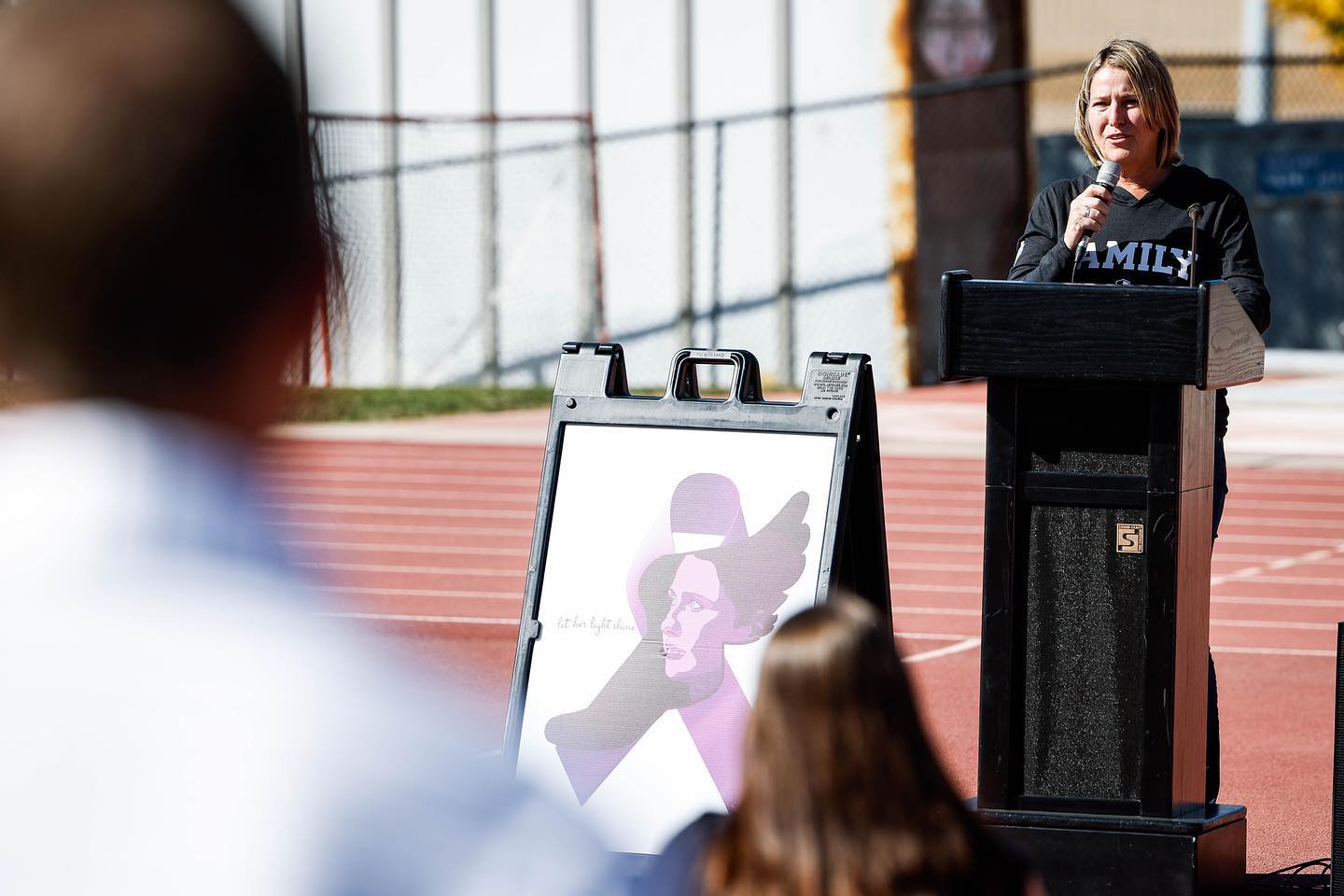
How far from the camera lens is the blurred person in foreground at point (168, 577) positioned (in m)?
0.97

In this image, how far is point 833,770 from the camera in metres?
1.55

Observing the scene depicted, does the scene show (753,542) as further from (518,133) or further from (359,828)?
(518,133)

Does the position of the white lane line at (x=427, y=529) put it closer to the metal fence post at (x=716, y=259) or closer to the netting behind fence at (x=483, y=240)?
the metal fence post at (x=716, y=259)

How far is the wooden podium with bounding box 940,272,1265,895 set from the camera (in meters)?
3.99

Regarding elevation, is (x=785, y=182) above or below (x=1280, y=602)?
above

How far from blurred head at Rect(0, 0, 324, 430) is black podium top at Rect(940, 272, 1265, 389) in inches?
118

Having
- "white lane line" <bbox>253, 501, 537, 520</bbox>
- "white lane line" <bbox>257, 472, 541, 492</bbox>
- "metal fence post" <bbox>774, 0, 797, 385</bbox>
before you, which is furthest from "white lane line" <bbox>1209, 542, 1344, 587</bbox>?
"metal fence post" <bbox>774, 0, 797, 385</bbox>

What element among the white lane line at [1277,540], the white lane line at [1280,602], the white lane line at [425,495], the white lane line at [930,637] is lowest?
the white lane line at [930,637]

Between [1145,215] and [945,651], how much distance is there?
393cm

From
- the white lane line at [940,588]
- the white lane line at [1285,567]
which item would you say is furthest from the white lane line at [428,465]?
the white lane line at [1285,567]

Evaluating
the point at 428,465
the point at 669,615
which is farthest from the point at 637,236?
the point at 669,615

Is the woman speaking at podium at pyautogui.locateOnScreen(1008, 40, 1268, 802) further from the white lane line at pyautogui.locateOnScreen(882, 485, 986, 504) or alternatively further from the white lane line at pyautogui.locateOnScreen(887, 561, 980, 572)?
the white lane line at pyautogui.locateOnScreen(882, 485, 986, 504)

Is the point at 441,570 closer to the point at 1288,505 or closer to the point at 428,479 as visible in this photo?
the point at 428,479

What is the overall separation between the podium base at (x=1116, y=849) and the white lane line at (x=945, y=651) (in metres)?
3.67
